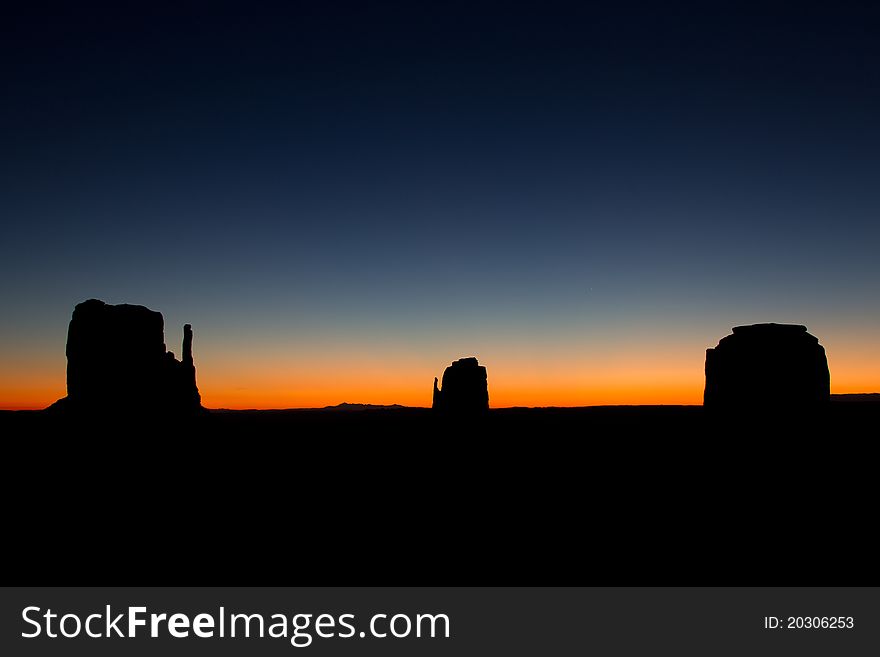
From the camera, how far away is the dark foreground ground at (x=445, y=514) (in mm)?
10461

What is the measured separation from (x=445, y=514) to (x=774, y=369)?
1364 cm

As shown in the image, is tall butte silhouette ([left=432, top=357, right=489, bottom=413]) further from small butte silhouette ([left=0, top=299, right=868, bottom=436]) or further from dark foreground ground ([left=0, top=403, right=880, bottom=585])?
small butte silhouette ([left=0, top=299, right=868, bottom=436])

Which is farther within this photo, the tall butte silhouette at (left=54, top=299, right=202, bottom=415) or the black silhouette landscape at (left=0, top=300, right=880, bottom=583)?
the tall butte silhouette at (left=54, top=299, right=202, bottom=415)

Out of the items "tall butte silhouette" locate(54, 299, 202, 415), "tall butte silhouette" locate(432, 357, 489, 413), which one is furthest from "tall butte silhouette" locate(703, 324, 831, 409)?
"tall butte silhouette" locate(54, 299, 202, 415)

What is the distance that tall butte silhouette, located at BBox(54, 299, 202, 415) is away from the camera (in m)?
25.1

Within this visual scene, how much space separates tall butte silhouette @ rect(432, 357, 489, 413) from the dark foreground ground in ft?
49.8

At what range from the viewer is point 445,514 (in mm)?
14633

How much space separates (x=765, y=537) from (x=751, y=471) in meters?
7.08

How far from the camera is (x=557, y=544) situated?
1188 centimetres

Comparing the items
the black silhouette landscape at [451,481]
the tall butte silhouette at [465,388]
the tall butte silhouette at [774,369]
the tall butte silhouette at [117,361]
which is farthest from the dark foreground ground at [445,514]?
the tall butte silhouette at [465,388]

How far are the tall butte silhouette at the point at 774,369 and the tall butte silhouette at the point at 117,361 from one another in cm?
2663

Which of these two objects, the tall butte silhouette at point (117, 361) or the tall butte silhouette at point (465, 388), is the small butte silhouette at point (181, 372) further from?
the tall butte silhouette at point (465, 388)

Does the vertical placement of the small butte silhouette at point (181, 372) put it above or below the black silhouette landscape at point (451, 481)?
above

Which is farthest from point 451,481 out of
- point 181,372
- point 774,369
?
point 181,372
